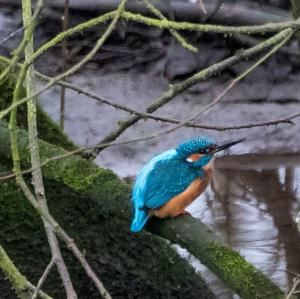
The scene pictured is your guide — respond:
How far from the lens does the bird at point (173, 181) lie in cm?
453

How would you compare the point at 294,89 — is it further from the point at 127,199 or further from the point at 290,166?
the point at 127,199

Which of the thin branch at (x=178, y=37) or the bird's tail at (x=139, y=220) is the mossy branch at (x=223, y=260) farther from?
the thin branch at (x=178, y=37)

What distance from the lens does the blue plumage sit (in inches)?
179

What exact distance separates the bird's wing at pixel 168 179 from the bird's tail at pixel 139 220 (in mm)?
90

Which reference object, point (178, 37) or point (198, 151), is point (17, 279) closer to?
point (178, 37)

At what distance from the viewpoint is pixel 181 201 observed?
4.60m

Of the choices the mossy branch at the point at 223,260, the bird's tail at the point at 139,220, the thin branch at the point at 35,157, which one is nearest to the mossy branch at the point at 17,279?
the thin branch at the point at 35,157

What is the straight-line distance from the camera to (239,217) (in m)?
7.13

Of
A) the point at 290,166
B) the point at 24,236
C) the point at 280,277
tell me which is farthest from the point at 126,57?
the point at 24,236

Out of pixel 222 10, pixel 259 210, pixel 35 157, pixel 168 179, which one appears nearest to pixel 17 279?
pixel 35 157

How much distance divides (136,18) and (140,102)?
500 cm

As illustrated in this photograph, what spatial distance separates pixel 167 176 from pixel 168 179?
0.01 meters

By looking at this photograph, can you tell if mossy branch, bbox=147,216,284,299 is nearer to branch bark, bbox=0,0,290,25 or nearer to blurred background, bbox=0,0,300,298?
blurred background, bbox=0,0,300,298

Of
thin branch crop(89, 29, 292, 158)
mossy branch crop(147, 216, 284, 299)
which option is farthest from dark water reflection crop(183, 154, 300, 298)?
thin branch crop(89, 29, 292, 158)
